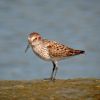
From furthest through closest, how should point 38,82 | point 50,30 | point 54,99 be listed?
point 50,30
point 38,82
point 54,99

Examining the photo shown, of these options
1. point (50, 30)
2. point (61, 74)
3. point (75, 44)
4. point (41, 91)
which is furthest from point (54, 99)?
point (50, 30)

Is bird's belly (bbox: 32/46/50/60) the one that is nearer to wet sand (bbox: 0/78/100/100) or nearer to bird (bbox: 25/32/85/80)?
bird (bbox: 25/32/85/80)

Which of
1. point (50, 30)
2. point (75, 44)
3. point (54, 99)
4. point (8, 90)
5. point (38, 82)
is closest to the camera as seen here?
point (54, 99)

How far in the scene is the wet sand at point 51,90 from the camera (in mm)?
13598

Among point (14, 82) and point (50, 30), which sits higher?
point (50, 30)

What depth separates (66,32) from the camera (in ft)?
95.5

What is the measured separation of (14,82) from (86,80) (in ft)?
5.73

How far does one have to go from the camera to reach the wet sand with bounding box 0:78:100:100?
44.6 ft

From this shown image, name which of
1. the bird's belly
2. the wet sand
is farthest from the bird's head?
the wet sand

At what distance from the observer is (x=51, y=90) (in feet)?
46.6

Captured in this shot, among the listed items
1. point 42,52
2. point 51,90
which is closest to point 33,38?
point 42,52

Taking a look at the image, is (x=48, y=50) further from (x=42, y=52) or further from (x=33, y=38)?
(x=33, y=38)

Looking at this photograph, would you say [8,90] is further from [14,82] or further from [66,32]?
[66,32]

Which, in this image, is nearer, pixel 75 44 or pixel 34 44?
pixel 34 44
